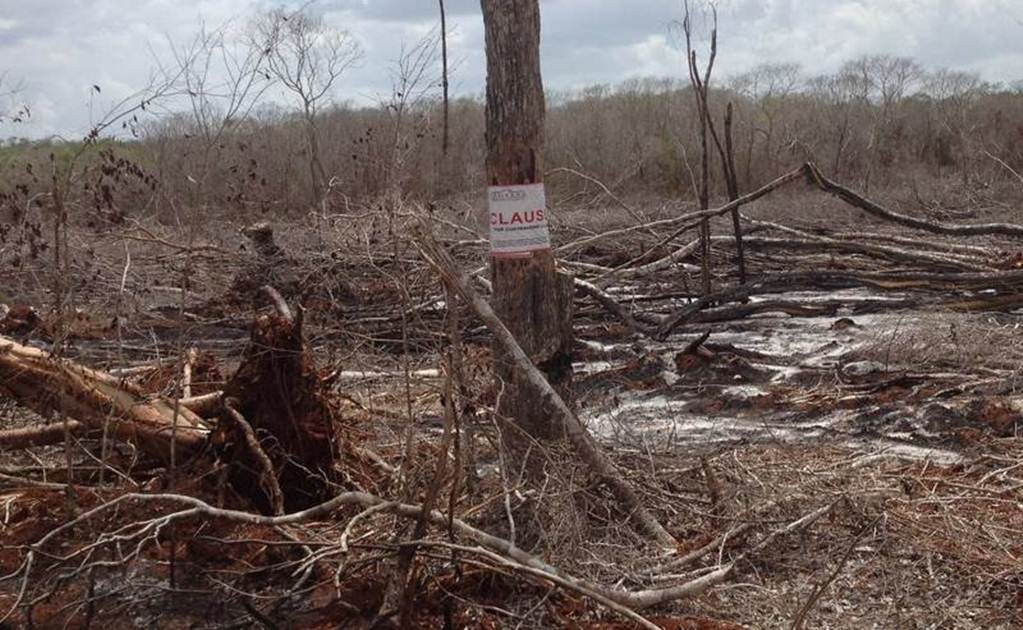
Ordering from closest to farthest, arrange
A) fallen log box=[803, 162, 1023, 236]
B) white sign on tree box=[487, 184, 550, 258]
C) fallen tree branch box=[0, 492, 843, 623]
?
1. fallen tree branch box=[0, 492, 843, 623]
2. white sign on tree box=[487, 184, 550, 258]
3. fallen log box=[803, 162, 1023, 236]

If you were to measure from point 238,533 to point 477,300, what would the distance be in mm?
1360

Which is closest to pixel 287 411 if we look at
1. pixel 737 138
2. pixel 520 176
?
pixel 520 176

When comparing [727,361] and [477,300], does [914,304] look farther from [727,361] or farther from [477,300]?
[477,300]

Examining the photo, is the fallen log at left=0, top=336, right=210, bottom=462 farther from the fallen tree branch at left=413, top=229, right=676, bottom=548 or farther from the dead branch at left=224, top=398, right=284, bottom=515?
the fallen tree branch at left=413, top=229, right=676, bottom=548

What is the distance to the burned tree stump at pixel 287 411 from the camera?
4.99m

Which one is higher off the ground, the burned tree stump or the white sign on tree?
the white sign on tree

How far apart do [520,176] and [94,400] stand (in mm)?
2142

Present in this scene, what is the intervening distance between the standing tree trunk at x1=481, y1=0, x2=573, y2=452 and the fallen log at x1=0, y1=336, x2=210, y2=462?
1452 millimetres

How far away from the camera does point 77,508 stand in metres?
4.84

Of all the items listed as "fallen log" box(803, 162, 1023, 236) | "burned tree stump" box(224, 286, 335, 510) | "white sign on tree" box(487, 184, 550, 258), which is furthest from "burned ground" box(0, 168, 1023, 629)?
"fallen log" box(803, 162, 1023, 236)

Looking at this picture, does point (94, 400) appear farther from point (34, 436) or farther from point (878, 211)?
point (878, 211)

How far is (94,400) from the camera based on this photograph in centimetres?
508

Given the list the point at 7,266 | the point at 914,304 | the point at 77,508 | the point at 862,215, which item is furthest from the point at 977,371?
the point at 862,215

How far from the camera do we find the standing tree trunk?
15.6ft
